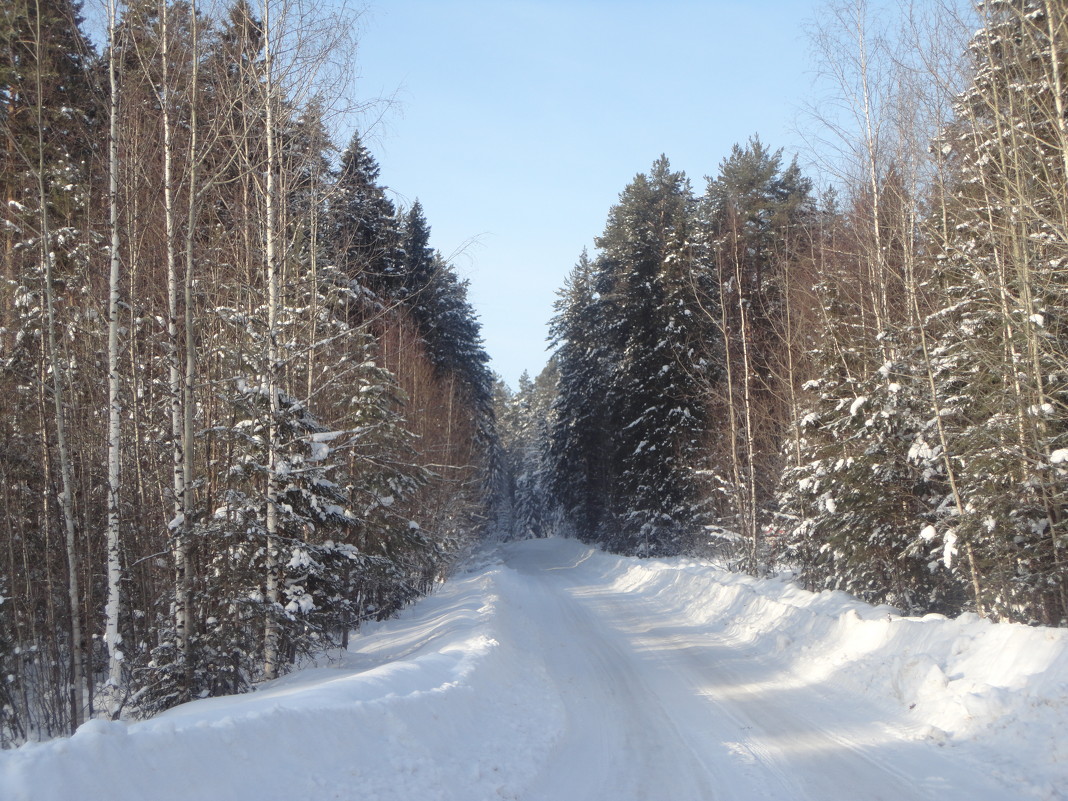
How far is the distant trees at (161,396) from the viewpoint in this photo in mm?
8859

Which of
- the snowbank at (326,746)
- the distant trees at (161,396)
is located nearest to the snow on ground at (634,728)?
the snowbank at (326,746)

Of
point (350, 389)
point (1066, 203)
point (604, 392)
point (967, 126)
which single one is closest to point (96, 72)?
point (350, 389)

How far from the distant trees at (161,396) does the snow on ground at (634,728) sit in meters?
1.54

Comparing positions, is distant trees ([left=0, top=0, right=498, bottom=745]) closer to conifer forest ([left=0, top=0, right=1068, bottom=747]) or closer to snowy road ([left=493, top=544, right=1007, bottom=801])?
conifer forest ([left=0, top=0, right=1068, bottom=747])

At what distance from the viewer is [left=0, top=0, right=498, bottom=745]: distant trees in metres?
8.86

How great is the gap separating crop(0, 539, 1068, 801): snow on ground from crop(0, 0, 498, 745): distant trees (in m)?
1.54

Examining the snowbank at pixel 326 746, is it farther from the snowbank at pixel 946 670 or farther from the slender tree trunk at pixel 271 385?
the snowbank at pixel 946 670

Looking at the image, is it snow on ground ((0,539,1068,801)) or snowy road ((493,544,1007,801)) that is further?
snowy road ((493,544,1007,801))

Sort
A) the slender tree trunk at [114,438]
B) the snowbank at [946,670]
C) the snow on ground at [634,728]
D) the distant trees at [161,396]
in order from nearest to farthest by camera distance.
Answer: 1. the snow on ground at [634,728]
2. the snowbank at [946,670]
3. the slender tree trunk at [114,438]
4. the distant trees at [161,396]

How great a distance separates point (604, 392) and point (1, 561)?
2845cm

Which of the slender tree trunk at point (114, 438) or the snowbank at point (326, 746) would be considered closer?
the snowbank at point (326, 746)

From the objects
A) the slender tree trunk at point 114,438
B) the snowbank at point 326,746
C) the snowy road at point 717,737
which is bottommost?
the snowy road at point 717,737

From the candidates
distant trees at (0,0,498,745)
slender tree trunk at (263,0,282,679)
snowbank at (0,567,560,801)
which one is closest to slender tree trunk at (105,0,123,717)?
distant trees at (0,0,498,745)

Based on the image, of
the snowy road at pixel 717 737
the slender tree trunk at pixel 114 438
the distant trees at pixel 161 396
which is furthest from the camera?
the distant trees at pixel 161 396
